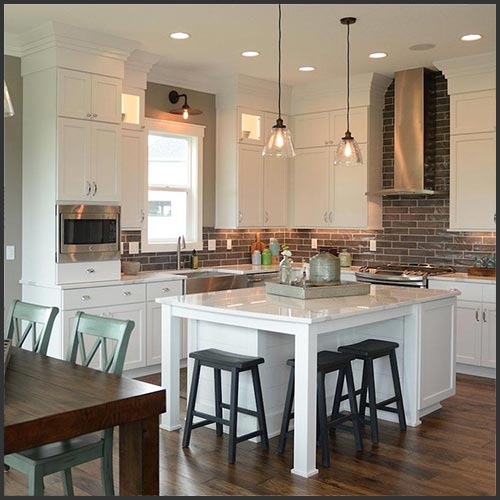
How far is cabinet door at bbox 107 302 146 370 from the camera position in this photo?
18.7 feet

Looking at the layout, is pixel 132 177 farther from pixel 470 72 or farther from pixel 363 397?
pixel 470 72

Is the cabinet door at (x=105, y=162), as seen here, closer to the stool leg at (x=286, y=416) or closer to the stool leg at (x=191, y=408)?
the stool leg at (x=191, y=408)

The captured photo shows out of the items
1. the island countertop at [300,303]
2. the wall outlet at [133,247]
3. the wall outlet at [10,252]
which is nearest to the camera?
the island countertop at [300,303]

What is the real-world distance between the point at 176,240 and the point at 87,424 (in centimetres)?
460

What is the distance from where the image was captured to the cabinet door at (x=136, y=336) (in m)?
5.70

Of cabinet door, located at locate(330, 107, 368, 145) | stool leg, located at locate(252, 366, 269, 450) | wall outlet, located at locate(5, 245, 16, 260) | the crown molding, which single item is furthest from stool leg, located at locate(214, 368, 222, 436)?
the crown molding

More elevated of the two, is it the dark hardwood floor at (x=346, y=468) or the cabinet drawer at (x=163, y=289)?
the cabinet drawer at (x=163, y=289)

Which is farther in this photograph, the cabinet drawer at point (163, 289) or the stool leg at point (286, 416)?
the cabinet drawer at point (163, 289)

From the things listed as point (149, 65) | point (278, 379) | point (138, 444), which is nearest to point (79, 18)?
point (149, 65)

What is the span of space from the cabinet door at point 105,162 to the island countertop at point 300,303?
1.59 metres

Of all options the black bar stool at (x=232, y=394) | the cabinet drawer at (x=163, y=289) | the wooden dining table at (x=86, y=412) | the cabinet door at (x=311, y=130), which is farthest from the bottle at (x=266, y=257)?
the wooden dining table at (x=86, y=412)

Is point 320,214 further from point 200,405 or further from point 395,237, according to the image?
point 200,405

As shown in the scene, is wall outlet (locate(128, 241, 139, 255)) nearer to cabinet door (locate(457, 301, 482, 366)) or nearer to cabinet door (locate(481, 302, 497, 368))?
cabinet door (locate(457, 301, 482, 366))

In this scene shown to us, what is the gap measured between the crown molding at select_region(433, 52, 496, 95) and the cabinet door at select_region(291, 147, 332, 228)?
4.97ft
